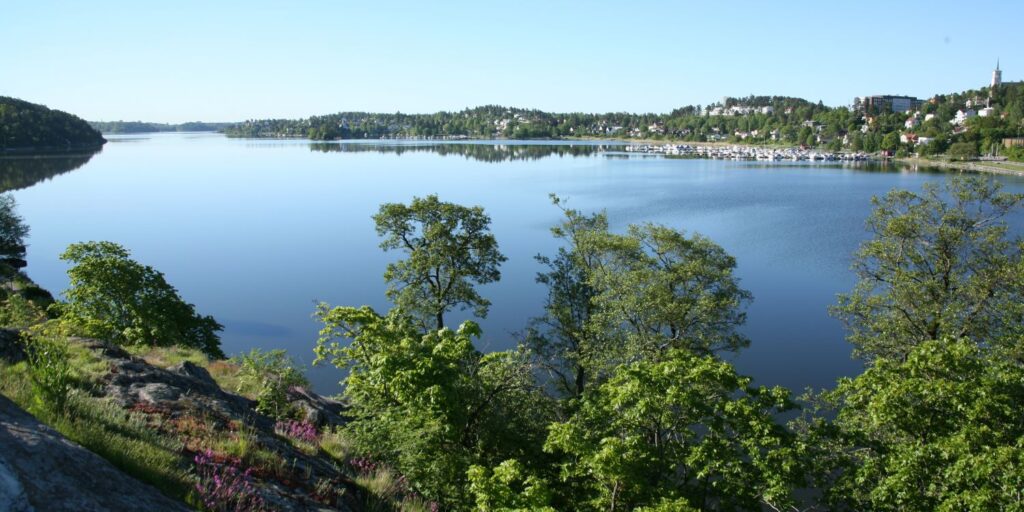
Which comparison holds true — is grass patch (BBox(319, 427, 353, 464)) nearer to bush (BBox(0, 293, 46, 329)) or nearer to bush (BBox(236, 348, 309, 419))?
bush (BBox(236, 348, 309, 419))

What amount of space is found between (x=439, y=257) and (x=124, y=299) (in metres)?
11.5

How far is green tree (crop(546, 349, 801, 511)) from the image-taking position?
11.0 m

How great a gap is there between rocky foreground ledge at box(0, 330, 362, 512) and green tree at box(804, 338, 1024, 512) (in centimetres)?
914

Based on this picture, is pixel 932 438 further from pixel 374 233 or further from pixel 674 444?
pixel 374 233

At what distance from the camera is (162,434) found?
8352mm

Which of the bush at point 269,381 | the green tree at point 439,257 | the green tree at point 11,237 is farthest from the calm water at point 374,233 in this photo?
the bush at point 269,381

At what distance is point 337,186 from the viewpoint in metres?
96.7

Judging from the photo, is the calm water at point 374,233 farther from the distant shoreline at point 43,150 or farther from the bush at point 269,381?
the distant shoreline at point 43,150

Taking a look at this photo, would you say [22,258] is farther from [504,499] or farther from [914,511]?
[914,511]

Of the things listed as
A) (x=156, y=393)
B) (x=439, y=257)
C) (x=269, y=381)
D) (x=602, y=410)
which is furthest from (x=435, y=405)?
(x=439, y=257)

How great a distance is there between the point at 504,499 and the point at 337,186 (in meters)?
92.3

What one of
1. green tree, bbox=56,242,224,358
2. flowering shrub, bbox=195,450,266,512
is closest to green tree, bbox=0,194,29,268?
green tree, bbox=56,242,224,358

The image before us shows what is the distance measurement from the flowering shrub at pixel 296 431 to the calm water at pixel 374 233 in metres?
15.1

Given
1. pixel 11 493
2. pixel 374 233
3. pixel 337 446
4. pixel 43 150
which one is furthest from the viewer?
pixel 43 150
